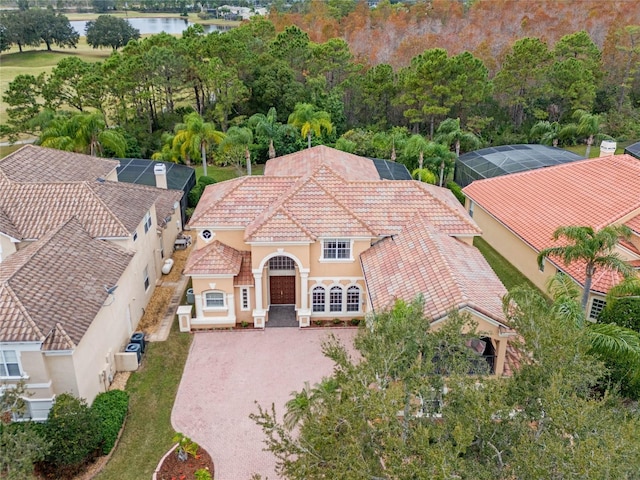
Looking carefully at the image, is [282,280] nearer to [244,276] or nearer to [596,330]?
[244,276]

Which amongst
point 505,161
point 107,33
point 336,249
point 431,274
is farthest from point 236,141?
point 107,33

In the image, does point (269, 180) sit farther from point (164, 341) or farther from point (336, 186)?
point (164, 341)

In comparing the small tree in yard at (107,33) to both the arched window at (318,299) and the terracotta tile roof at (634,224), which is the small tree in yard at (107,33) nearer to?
the arched window at (318,299)

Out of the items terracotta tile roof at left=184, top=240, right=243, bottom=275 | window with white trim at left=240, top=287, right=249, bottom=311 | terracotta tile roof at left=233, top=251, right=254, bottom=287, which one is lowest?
window with white trim at left=240, top=287, right=249, bottom=311

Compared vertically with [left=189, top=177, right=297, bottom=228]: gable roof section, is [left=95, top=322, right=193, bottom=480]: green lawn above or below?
below

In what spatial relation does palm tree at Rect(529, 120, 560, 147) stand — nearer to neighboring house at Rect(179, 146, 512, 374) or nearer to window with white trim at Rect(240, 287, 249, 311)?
neighboring house at Rect(179, 146, 512, 374)

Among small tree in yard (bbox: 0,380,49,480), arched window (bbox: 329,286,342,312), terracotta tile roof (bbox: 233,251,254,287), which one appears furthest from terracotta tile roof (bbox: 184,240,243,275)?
small tree in yard (bbox: 0,380,49,480)

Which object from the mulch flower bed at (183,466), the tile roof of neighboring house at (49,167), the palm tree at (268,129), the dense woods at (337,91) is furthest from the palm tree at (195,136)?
the mulch flower bed at (183,466)
